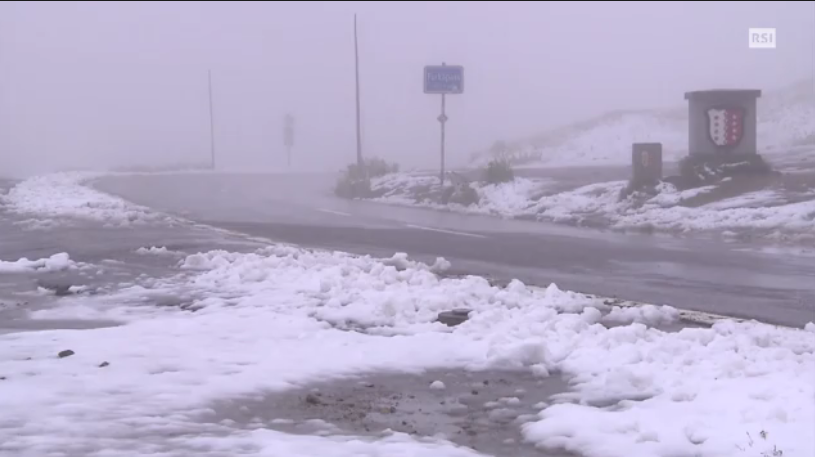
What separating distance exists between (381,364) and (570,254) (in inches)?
328

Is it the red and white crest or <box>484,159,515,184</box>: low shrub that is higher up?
the red and white crest

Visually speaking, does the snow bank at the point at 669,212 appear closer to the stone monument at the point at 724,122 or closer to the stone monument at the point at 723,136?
the stone monument at the point at 723,136

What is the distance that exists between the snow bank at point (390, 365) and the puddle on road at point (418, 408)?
16 cm

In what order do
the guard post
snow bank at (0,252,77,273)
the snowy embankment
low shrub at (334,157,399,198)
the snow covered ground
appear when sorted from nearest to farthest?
the snowy embankment, snow bank at (0,252,77,273), the snow covered ground, the guard post, low shrub at (334,157,399,198)

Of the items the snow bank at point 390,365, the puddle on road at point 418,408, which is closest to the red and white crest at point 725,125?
the snow bank at point 390,365

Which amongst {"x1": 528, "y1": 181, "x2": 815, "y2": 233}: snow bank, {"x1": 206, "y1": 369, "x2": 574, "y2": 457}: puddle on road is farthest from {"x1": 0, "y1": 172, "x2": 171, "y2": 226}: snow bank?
{"x1": 206, "y1": 369, "x2": 574, "y2": 457}: puddle on road

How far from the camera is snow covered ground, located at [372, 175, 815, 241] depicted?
1875 centimetres

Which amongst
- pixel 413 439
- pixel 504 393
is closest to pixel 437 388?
pixel 504 393

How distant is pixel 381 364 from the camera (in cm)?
761

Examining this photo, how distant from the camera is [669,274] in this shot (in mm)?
13031

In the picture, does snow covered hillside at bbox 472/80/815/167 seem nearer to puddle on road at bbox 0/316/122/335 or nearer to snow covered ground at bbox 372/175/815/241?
snow covered ground at bbox 372/175/815/241

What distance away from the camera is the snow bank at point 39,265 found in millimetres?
12836

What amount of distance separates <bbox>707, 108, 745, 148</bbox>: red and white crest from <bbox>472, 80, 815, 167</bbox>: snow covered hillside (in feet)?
58.8

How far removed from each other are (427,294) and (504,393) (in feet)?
10.8
